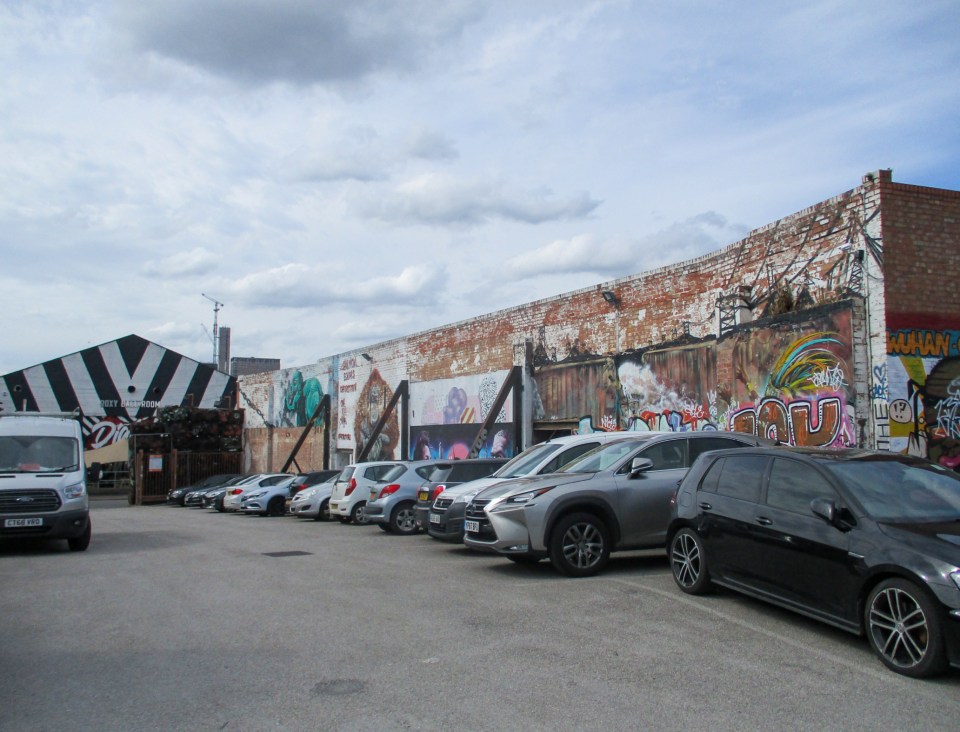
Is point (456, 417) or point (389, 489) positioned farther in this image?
point (456, 417)

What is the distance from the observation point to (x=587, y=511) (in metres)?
10.3

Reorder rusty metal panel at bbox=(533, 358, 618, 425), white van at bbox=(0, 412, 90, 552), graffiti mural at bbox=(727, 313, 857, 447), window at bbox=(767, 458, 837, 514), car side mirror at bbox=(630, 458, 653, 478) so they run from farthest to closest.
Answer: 1. rusty metal panel at bbox=(533, 358, 618, 425)
2. graffiti mural at bbox=(727, 313, 857, 447)
3. white van at bbox=(0, 412, 90, 552)
4. car side mirror at bbox=(630, 458, 653, 478)
5. window at bbox=(767, 458, 837, 514)

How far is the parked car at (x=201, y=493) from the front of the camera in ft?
108

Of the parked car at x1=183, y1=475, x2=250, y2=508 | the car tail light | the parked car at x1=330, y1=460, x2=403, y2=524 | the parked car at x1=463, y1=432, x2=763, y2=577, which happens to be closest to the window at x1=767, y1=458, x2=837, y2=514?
the parked car at x1=463, y1=432, x2=763, y2=577

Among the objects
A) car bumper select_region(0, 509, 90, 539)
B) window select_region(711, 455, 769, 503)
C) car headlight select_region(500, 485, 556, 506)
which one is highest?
window select_region(711, 455, 769, 503)

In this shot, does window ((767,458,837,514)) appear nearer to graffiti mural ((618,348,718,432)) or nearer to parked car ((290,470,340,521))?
graffiti mural ((618,348,718,432))

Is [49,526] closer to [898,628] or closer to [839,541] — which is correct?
[839,541]

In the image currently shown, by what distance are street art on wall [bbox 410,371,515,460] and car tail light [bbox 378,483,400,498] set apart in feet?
24.1

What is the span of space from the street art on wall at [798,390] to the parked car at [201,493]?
2142cm

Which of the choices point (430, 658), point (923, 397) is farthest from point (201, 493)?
point (430, 658)

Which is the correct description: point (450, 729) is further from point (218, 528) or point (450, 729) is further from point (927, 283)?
point (218, 528)

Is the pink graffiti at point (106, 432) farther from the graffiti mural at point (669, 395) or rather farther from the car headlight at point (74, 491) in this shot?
the graffiti mural at point (669, 395)

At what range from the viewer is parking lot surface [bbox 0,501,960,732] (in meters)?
5.20

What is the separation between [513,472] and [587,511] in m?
2.76
